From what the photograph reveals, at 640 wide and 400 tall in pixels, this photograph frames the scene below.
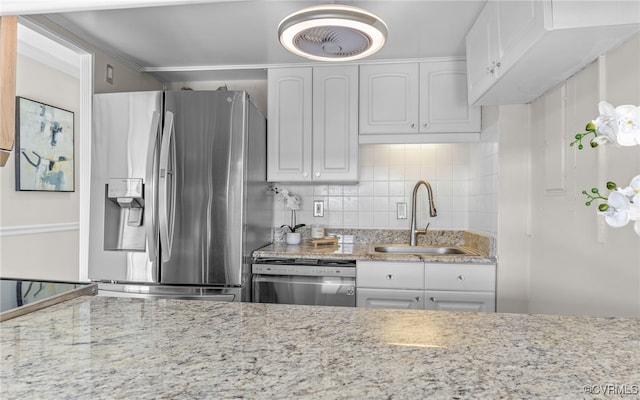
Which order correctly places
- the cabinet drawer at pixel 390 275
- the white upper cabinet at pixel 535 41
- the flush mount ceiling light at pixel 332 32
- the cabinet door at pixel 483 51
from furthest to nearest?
the cabinet drawer at pixel 390 275, the cabinet door at pixel 483 51, the flush mount ceiling light at pixel 332 32, the white upper cabinet at pixel 535 41

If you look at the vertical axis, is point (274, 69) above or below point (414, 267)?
above

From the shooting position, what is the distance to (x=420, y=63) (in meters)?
2.78

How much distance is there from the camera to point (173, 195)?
7.69 feet

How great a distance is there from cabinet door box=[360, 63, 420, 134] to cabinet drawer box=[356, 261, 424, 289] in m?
0.99

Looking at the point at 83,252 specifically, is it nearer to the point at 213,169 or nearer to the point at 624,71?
the point at 213,169

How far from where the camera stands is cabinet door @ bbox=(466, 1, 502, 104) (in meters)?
1.88

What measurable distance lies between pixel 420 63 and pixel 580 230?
1.62 metres

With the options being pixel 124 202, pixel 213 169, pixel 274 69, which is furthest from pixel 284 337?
pixel 274 69

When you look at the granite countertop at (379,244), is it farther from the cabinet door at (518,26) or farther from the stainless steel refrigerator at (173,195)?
the cabinet door at (518,26)

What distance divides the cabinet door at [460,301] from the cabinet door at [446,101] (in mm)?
1155

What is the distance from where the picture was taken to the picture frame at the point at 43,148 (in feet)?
10.1

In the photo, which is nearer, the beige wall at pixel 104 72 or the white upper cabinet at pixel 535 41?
the white upper cabinet at pixel 535 41

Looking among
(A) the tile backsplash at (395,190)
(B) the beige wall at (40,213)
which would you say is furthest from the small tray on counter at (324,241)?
(B) the beige wall at (40,213)

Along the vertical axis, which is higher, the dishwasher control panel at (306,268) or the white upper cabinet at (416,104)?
the white upper cabinet at (416,104)
